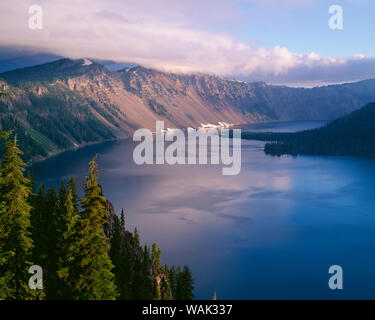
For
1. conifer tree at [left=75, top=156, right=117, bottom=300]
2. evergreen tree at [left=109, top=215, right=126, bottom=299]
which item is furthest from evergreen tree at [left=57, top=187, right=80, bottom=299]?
evergreen tree at [left=109, top=215, right=126, bottom=299]

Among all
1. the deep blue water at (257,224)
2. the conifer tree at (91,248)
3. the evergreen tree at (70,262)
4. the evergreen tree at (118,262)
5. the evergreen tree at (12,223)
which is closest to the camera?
the conifer tree at (91,248)

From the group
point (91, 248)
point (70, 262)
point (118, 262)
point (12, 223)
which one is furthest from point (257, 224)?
point (12, 223)

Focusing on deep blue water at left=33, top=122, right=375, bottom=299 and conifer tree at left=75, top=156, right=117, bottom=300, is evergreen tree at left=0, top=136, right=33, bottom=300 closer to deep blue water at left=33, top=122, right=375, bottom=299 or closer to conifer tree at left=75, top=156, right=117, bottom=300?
conifer tree at left=75, top=156, right=117, bottom=300

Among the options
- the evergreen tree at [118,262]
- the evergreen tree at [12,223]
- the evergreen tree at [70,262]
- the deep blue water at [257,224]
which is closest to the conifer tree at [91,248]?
the evergreen tree at [70,262]

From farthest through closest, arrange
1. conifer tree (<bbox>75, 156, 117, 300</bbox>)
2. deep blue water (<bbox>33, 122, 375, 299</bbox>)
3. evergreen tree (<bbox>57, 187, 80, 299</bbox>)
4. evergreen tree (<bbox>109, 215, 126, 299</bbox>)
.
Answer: deep blue water (<bbox>33, 122, 375, 299</bbox>) → evergreen tree (<bbox>109, 215, 126, 299</bbox>) → evergreen tree (<bbox>57, 187, 80, 299</bbox>) → conifer tree (<bbox>75, 156, 117, 300</bbox>)

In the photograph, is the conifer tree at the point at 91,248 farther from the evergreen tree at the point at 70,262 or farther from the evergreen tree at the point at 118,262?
the evergreen tree at the point at 118,262
